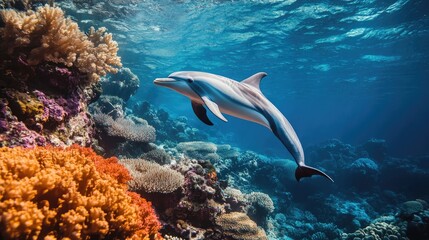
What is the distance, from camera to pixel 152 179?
5074 mm

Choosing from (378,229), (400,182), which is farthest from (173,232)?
(400,182)

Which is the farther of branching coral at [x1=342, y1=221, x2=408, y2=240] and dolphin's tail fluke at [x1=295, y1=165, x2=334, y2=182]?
branching coral at [x1=342, y1=221, x2=408, y2=240]

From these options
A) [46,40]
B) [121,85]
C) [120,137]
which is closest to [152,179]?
[120,137]

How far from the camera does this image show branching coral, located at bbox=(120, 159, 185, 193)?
4.84m

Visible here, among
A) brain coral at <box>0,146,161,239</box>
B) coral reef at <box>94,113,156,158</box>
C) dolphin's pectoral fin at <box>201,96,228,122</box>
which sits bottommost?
brain coral at <box>0,146,161,239</box>

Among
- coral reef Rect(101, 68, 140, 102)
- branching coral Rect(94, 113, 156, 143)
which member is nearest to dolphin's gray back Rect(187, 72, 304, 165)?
branching coral Rect(94, 113, 156, 143)

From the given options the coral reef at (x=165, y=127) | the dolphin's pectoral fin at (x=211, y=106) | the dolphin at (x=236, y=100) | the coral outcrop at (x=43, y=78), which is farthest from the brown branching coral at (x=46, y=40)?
the coral reef at (x=165, y=127)

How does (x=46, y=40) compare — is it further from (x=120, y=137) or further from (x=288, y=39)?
(x=288, y=39)

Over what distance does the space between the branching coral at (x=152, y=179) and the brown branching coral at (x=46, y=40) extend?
7.88 ft

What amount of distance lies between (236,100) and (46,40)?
3995 mm

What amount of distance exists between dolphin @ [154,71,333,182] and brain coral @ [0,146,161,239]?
1633mm

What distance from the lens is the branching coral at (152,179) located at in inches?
190

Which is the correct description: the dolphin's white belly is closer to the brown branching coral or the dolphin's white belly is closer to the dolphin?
the dolphin

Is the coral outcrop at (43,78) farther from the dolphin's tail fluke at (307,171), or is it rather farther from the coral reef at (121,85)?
the coral reef at (121,85)
